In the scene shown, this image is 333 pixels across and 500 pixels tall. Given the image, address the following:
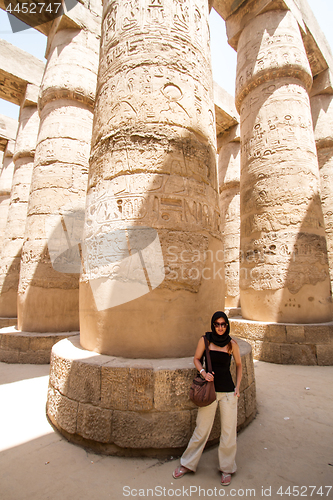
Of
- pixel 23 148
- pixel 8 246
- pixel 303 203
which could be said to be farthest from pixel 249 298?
pixel 23 148

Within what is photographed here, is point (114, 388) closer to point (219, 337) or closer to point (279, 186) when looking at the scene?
point (219, 337)

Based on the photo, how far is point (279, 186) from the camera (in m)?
5.42

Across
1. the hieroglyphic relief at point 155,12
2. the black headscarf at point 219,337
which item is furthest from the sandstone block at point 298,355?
the hieroglyphic relief at point 155,12

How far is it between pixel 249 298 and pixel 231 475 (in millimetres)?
3849

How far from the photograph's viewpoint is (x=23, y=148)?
27.2 feet

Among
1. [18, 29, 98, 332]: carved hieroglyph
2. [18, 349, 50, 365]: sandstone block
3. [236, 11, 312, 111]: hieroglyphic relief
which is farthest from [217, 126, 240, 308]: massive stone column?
[18, 349, 50, 365]: sandstone block

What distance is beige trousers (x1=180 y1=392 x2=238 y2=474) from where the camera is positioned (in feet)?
6.28

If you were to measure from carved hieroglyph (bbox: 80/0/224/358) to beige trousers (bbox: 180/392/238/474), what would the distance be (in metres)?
0.61

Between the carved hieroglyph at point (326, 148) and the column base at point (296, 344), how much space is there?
4039 mm

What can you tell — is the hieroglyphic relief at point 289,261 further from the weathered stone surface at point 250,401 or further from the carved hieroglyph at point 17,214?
the carved hieroglyph at point 17,214

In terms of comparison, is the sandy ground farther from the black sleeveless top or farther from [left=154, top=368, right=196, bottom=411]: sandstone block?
the black sleeveless top

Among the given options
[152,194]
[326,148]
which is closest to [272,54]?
[326,148]

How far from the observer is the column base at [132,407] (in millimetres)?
2100

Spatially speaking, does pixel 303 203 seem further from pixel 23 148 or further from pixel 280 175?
pixel 23 148
